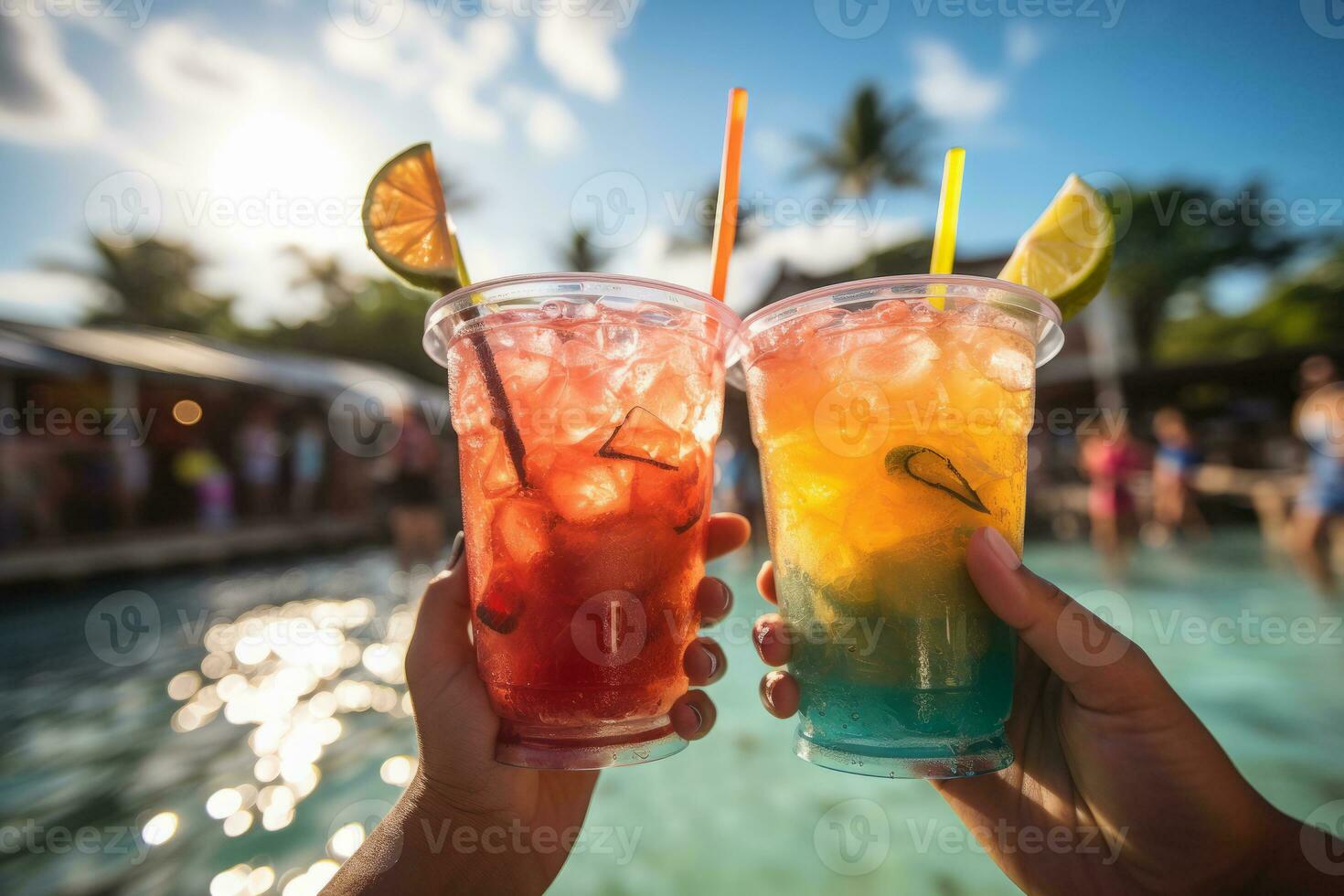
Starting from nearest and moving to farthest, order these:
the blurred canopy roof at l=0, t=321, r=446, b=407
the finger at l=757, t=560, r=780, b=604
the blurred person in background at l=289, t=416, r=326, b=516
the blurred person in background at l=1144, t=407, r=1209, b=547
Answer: the finger at l=757, t=560, r=780, b=604 → the blurred person in background at l=1144, t=407, r=1209, b=547 → the blurred canopy roof at l=0, t=321, r=446, b=407 → the blurred person in background at l=289, t=416, r=326, b=516

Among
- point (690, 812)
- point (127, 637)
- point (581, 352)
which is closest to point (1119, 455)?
point (690, 812)

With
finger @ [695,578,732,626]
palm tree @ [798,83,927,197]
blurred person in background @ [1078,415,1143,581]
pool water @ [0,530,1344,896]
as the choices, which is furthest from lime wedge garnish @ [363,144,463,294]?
palm tree @ [798,83,927,197]

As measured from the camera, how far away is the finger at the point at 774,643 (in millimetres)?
1677

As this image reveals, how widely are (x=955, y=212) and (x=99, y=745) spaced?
6287 millimetres

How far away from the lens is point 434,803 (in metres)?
1.62

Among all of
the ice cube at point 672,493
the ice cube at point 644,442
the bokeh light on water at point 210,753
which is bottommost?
the bokeh light on water at point 210,753

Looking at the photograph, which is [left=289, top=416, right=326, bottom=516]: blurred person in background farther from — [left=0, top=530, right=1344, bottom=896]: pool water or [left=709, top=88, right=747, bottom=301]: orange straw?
[left=709, top=88, right=747, bottom=301]: orange straw

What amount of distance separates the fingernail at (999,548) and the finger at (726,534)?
778mm

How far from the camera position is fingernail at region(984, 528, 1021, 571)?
54.5 inches

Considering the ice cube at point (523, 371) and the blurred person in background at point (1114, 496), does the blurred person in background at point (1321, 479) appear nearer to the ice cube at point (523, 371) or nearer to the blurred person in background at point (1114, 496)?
the blurred person in background at point (1114, 496)

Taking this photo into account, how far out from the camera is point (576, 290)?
1581 mm

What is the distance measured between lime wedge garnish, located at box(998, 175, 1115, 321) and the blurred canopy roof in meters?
13.4

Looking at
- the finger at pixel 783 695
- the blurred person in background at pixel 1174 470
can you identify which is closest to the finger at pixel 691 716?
the finger at pixel 783 695

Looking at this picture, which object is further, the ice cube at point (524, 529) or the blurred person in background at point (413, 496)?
the blurred person in background at point (413, 496)
